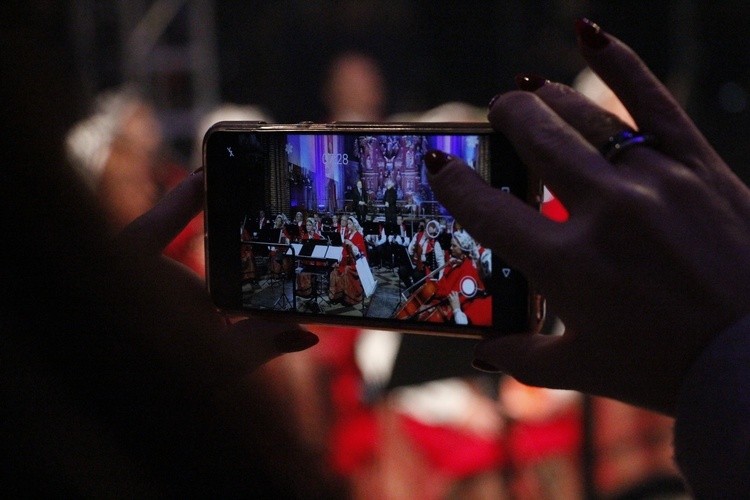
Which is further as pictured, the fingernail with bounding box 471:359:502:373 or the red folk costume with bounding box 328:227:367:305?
the red folk costume with bounding box 328:227:367:305

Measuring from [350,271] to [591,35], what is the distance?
355 millimetres

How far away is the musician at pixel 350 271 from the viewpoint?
0.71 m

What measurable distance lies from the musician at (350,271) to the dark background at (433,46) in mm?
1245

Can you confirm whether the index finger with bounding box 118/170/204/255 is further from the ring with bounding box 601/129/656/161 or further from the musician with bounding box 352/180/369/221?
the ring with bounding box 601/129/656/161

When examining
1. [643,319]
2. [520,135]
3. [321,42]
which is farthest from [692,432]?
[321,42]

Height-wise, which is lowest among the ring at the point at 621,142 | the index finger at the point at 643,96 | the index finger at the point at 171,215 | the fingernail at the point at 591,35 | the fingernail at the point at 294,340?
the fingernail at the point at 294,340

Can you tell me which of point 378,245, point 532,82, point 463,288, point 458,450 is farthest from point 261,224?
point 458,450

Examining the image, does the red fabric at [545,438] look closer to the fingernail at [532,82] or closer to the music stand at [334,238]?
the music stand at [334,238]

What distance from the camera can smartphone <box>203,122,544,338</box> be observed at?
0.65 meters

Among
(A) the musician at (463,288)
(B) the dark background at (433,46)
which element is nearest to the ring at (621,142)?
(A) the musician at (463,288)

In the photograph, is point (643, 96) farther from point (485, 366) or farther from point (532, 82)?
point (485, 366)

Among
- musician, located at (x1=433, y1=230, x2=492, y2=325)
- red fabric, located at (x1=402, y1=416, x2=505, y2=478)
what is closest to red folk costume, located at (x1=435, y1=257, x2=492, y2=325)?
musician, located at (x1=433, y1=230, x2=492, y2=325)

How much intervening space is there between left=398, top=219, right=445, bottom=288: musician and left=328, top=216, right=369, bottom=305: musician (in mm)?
54

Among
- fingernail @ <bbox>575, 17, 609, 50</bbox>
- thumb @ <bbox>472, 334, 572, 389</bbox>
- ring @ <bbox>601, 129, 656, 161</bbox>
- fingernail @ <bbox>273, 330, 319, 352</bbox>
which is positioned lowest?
fingernail @ <bbox>273, 330, 319, 352</bbox>
